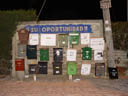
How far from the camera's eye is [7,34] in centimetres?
828

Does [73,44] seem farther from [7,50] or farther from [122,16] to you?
[122,16]

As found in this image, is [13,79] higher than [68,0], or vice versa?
[68,0]

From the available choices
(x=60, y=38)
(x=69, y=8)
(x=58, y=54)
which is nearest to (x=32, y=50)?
(x=58, y=54)

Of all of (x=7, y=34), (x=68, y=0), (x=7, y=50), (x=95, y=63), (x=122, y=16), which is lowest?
(x=95, y=63)

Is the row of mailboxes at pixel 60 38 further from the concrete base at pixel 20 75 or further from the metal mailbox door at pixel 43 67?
the concrete base at pixel 20 75

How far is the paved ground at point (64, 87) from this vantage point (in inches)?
218

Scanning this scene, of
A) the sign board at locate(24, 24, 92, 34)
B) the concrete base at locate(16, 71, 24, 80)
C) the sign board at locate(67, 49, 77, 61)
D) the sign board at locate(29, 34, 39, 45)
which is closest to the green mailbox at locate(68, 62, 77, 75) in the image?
the sign board at locate(67, 49, 77, 61)

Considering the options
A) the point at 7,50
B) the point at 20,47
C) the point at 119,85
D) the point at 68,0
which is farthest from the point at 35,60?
the point at 68,0

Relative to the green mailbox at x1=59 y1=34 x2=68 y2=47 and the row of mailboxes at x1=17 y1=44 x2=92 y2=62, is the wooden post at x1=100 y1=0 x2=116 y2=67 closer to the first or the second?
the row of mailboxes at x1=17 y1=44 x2=92 y2=62

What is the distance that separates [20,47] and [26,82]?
1.50 m

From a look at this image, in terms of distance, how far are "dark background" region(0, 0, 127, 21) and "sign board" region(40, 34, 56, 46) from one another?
32.0 ft

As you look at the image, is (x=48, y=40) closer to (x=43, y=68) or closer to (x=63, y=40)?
(x=63, y=40)

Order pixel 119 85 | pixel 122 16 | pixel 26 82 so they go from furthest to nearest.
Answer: pixel 122 16 → pixel 26 82 → pixel 119 85

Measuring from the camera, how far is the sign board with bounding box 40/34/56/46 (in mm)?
7703
